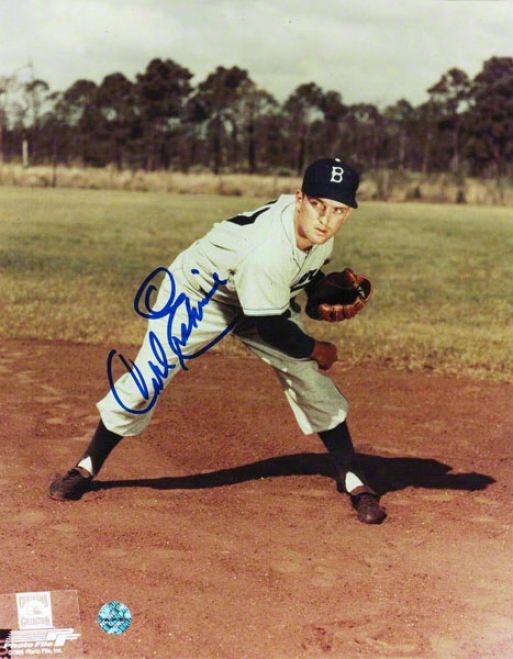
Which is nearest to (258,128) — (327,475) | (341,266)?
(341,266)

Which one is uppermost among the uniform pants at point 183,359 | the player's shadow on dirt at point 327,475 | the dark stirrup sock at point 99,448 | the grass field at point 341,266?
the uniform pants at point 183,359

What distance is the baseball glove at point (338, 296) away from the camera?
388 cm

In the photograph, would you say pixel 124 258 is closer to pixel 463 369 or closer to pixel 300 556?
pixel 463 369

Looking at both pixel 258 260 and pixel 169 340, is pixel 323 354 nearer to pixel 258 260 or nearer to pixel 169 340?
pixel 258 260

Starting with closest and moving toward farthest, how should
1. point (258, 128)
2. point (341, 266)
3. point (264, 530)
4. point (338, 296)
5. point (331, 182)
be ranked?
point (331, 182) < point (264, 530) < point (338, 296) < point (341, 266) < point (258, 128)

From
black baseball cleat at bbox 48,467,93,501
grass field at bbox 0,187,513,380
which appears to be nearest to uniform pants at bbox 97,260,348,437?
black baseball cleat at bbox 48,467,93,501

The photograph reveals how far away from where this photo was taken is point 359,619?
298 cm

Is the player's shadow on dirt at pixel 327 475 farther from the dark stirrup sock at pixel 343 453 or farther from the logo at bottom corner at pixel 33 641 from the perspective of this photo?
the logo at bottom corner at pixel 33 641

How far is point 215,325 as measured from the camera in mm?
3936

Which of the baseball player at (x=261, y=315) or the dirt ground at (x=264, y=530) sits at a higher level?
the baseball player at (x=261, y=315)

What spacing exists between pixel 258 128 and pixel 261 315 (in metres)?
37.3

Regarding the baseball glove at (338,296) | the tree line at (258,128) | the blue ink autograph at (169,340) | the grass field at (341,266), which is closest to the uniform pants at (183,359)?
the blue ink autograph at (169,340)

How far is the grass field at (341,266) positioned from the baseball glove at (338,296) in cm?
325

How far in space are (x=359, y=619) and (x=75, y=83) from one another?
42371 mm
